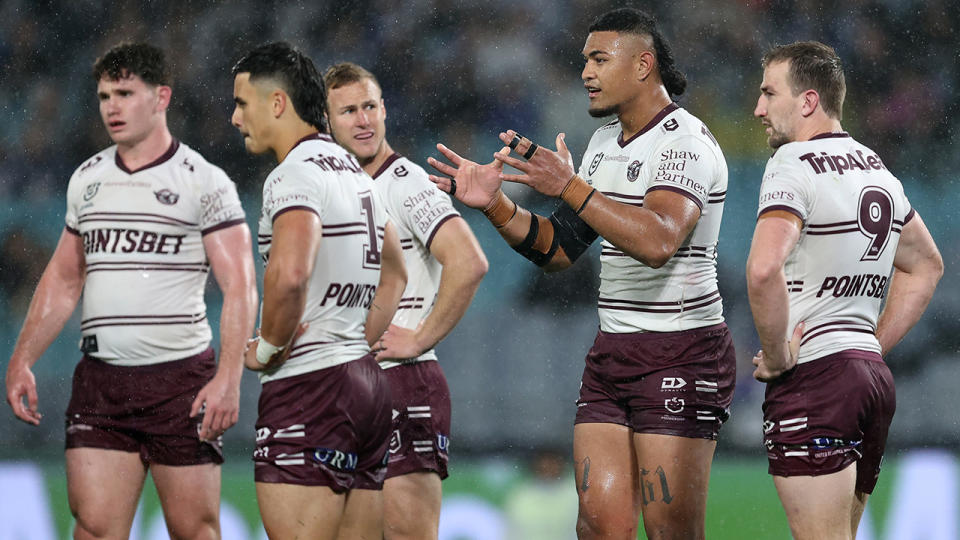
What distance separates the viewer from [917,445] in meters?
7.16

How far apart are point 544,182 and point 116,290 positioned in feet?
5.27

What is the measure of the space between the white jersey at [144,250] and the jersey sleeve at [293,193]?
2.73 feet

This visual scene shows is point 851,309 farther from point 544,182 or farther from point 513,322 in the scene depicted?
point 513,322

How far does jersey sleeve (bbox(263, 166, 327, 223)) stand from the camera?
11.1 ft

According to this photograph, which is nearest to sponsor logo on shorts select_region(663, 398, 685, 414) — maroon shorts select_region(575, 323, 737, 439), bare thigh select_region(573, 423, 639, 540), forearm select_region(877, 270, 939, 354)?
maroon shorts select_region(575, 323, 737, 439)

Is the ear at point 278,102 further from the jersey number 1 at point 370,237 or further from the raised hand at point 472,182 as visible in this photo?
the raised hand at point 472,182

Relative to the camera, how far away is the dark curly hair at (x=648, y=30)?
4.20m

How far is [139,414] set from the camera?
13.7ft

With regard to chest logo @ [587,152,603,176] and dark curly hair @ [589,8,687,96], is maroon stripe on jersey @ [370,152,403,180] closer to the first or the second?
chest logo @ [587,152,603,176]

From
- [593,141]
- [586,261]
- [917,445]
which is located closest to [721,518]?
[917,445]

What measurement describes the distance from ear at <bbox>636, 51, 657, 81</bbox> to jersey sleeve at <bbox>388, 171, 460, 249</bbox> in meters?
0.97

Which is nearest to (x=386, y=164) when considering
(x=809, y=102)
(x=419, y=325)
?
(x=419, y=325)

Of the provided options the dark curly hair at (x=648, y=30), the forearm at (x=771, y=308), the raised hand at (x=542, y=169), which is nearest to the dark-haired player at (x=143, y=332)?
the raised hand at (x=542, y=169)

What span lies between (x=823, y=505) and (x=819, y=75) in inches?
55.2
